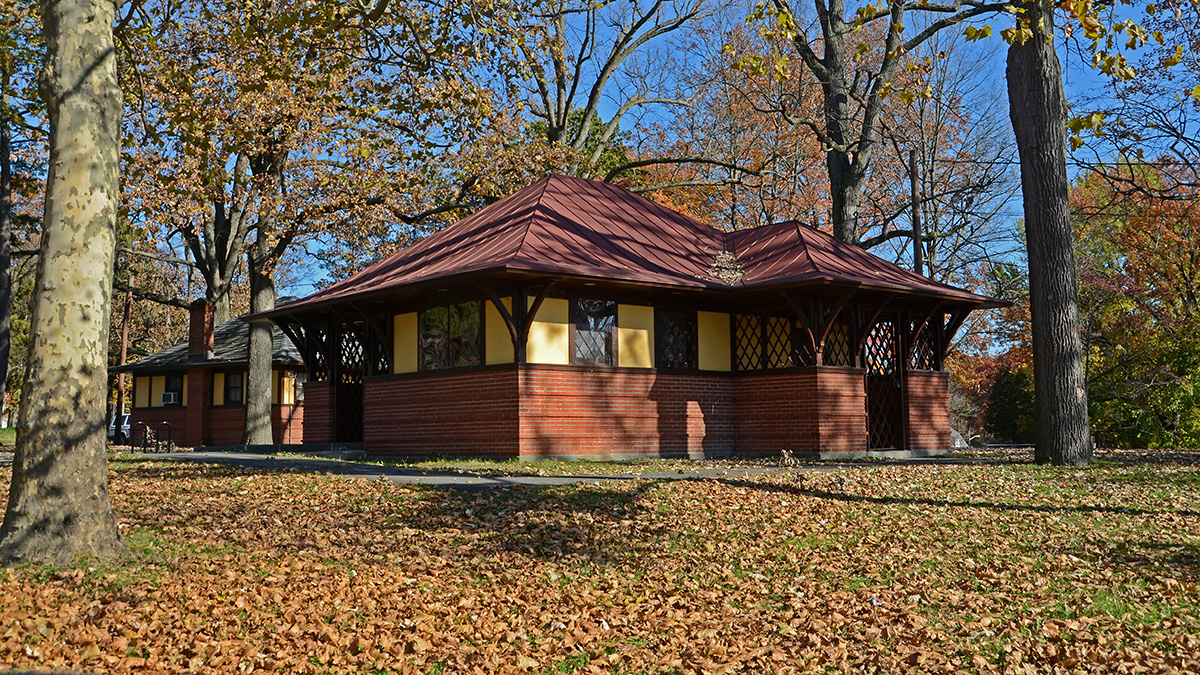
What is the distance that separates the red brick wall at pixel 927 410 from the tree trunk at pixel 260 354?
49.2 feet

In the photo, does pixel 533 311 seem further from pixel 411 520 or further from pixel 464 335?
pixel 411 520

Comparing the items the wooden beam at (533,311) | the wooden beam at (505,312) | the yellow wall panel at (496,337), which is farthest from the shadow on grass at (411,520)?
the yellow wall panel at (496,337)

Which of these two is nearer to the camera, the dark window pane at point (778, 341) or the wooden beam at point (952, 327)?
the dark window pane at point (778, 341)

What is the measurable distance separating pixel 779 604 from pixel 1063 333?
9821mm

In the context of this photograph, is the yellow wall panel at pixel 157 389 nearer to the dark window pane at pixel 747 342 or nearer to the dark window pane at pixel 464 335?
the dark window pane at pixel 464 335

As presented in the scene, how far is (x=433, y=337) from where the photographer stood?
18047 millimetres

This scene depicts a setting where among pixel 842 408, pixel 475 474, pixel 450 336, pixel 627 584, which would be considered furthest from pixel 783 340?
pixel 627 584

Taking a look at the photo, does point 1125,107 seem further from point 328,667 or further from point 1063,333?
point 328,667

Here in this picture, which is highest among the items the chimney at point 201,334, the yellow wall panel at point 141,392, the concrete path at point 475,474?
the chimney at point 201,334

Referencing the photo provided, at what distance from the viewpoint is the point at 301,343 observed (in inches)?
857

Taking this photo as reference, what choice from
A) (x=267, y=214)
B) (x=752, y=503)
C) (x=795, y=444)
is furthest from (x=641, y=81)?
(x=752, y=503)

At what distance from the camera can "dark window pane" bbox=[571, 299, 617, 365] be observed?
17.1 metres

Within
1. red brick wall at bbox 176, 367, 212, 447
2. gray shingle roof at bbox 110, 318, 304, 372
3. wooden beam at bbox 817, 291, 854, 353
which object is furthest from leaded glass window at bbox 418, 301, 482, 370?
red brick wall at bbox 176, 367, 212, 447

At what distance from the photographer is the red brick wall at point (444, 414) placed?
1642 centimetres
